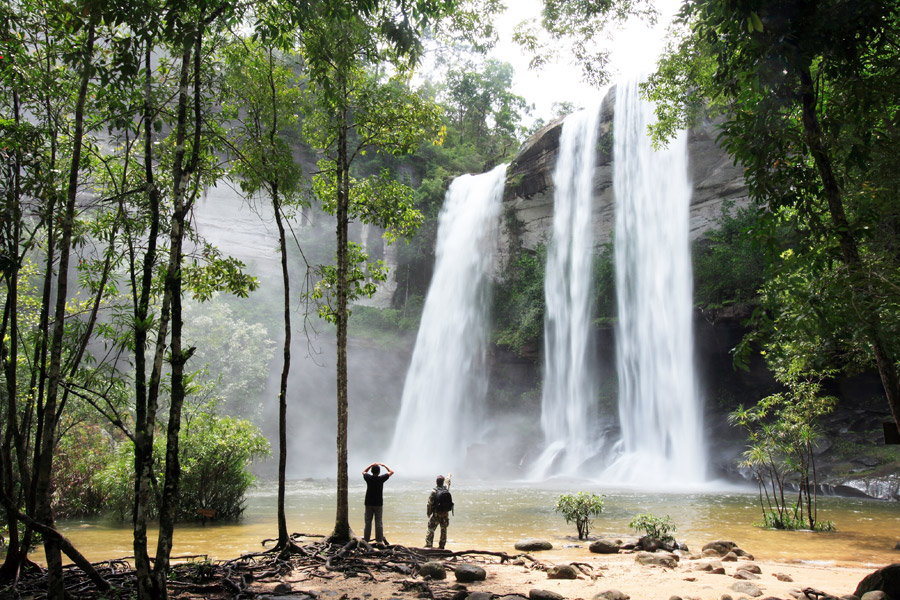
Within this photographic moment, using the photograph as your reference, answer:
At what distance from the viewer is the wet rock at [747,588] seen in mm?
5418

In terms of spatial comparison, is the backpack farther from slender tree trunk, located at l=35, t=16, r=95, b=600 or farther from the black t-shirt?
slender tree trunk, located at l=35, t=16, r=95, b=600

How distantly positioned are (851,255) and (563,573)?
4.36 m

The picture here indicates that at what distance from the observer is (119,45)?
4.18 metres

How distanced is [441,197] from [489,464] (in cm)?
1585

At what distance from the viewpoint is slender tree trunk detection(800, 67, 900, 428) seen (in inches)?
159

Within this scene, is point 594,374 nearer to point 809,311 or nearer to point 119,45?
point 809,311

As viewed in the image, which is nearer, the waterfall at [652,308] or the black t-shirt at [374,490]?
the black t-shirt at [374,490]

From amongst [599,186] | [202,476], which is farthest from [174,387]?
[599,186]

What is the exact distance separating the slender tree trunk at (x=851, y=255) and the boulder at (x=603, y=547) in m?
4.83

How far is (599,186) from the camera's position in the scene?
88.4 feet

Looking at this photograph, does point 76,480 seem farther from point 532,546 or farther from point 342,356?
point 532,546

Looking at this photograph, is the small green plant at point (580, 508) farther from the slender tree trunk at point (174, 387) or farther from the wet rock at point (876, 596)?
the slender tree trunk at point (174, 387)

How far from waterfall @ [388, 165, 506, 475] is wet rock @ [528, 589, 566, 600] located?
73.4ft

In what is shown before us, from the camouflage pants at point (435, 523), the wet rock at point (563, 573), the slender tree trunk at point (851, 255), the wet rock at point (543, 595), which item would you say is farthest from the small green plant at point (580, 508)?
the slender tree trunk at point (851, 255)
